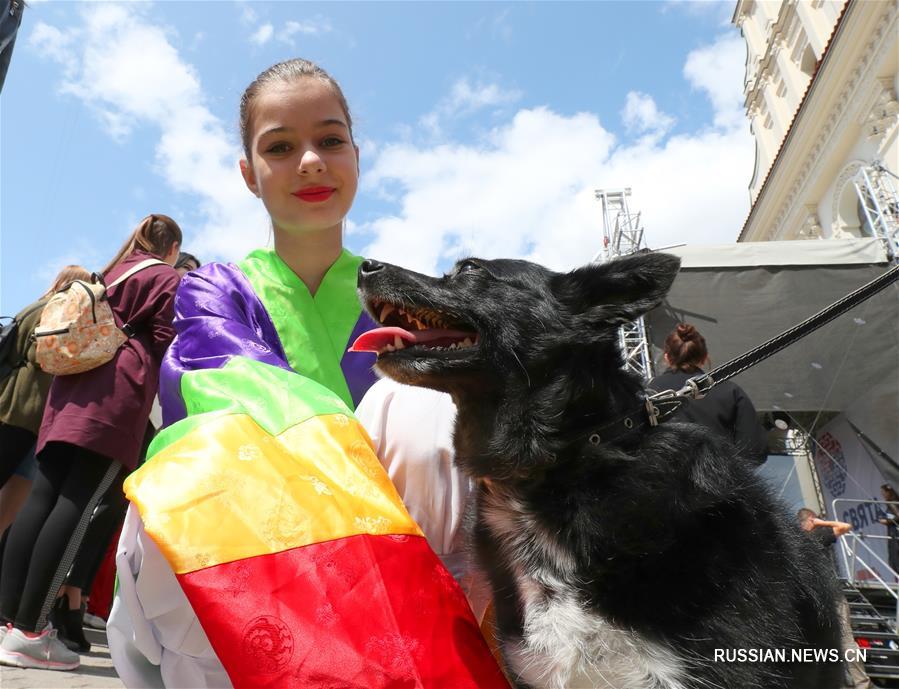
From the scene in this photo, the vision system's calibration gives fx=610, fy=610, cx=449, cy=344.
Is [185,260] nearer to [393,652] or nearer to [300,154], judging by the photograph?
[300,154]

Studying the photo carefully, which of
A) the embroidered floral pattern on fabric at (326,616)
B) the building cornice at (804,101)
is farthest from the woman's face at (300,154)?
the building cornice at (804,101)

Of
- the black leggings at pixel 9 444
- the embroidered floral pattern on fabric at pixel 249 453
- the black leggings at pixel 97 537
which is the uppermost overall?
the black leggings at pixel 9 444

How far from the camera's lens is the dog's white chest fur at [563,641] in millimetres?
1091

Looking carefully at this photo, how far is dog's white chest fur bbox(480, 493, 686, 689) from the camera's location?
1091mm

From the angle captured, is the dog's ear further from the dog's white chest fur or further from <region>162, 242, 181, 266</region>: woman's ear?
<region>162, 242, 181, 266</region>: woman's ear

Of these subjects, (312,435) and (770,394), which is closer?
(312,435)

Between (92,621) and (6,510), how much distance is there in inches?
45.4

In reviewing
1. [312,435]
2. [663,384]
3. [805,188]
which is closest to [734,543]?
[312,435]

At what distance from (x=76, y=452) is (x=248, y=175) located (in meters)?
1.45

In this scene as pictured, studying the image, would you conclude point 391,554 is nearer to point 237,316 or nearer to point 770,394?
point 237,316

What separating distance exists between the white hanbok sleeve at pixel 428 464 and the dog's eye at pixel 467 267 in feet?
1.23

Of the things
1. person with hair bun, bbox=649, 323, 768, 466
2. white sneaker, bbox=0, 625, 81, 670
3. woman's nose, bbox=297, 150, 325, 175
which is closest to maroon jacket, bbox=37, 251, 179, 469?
white sneaker, bbox=0, 625, 81, 670

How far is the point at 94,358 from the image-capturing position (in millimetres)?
2627

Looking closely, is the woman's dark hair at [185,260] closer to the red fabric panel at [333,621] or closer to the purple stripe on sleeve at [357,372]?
the purple stripe on sleeve at [357,372]
